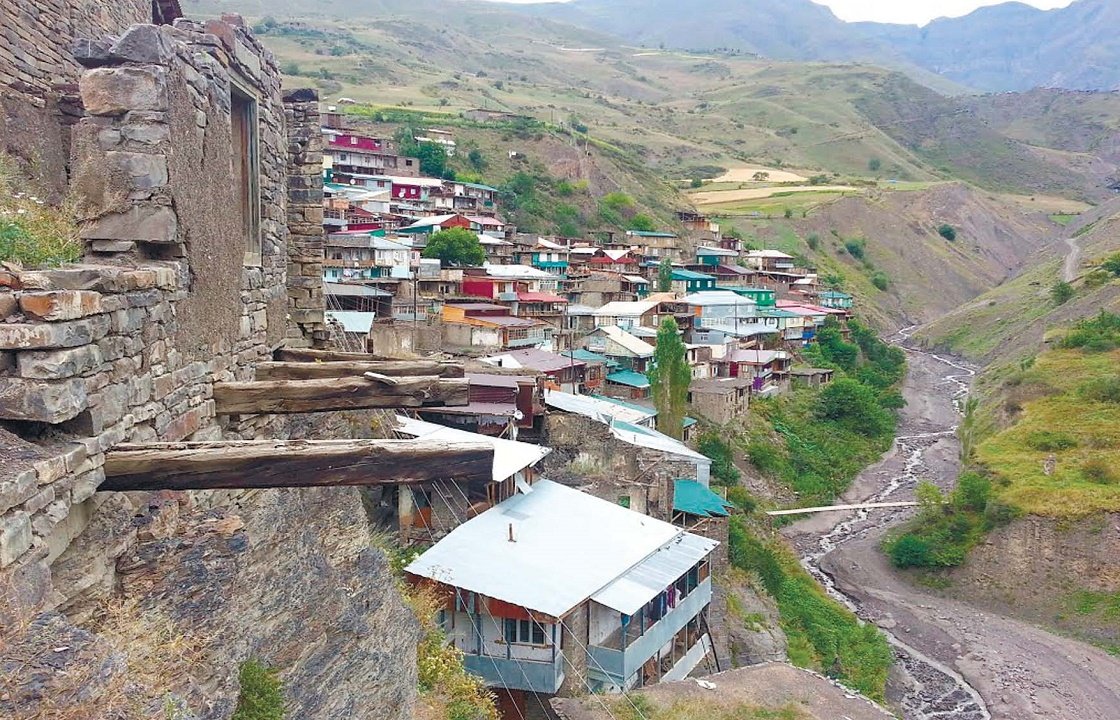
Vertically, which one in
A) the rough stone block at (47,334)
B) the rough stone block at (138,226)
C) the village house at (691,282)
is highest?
the rough stone block at (138,226)

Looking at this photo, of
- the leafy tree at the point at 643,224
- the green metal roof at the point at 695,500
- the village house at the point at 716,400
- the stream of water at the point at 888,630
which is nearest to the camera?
the stream of water at the point at 888,630

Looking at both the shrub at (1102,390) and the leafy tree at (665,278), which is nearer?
the shrub at (1102,390)

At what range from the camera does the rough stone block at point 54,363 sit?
12.6 ft

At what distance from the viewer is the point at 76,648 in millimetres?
3309

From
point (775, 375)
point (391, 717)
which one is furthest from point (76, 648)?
point (775, 375)

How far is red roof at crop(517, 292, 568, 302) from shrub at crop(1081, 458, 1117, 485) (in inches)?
861

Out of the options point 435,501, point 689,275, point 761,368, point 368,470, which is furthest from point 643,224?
point 368,470

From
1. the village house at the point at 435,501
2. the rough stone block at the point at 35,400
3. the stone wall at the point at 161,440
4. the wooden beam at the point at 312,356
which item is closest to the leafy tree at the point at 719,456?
the village house at the point at 435,501

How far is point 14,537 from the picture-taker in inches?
141

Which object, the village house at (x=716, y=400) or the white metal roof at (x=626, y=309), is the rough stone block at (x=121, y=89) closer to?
the village house at (x=716, y=400)

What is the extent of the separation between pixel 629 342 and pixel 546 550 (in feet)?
76.4

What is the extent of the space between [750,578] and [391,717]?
60.6 ft

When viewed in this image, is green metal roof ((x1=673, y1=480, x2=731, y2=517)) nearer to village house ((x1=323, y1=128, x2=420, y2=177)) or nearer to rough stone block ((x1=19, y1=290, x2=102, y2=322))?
rough stone block ((x1=19, y1=290, x2=102, y2=322))

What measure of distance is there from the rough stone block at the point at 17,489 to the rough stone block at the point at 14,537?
5cm
